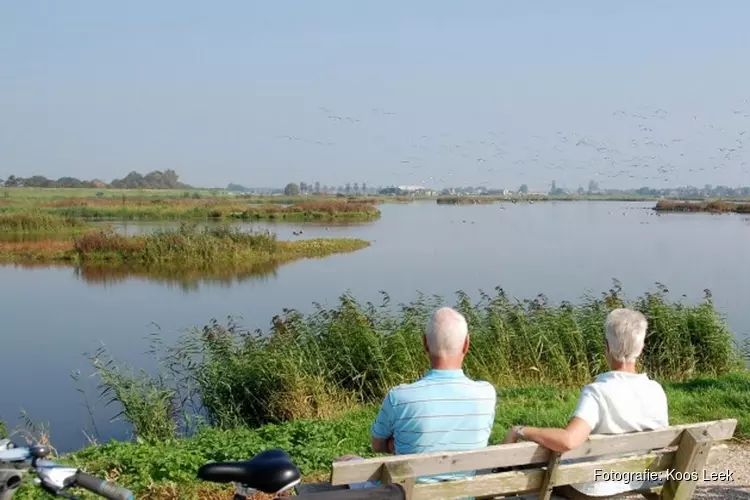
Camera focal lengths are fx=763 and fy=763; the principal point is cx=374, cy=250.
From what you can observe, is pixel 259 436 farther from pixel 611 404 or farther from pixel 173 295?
pixel 173 295

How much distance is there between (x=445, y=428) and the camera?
3.21 meters

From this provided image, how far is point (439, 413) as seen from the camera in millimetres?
3197

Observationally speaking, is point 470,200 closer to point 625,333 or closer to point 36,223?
point 36,223

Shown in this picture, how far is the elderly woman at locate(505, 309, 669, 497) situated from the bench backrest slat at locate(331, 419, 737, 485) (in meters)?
0.08

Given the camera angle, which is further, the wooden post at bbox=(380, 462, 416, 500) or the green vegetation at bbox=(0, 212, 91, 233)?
the green vegetation at bbox=(0, 212, 91, 233)

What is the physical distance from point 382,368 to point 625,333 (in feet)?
18.9

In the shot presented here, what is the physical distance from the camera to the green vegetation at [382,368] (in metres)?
Result: 7.11

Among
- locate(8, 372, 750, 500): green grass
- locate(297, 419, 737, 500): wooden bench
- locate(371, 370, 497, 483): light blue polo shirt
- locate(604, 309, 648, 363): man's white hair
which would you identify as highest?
locate(604, 309, 648, 363): man's white hair

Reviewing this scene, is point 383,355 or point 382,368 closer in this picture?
point 382,368

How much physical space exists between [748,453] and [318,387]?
14.7 ft

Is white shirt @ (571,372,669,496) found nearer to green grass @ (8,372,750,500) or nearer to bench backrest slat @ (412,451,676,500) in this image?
bench backrest slat @ (412,451,676,500)

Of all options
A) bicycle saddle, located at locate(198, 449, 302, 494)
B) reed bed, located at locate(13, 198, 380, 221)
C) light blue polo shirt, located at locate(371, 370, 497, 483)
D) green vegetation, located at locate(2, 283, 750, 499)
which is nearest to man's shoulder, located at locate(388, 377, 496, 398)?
light blue polo shirt, located at locate(371, 370, 497, 483)

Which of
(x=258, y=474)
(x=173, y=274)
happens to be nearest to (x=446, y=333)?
(x=258, y=474)

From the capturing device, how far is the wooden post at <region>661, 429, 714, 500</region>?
127 inches
